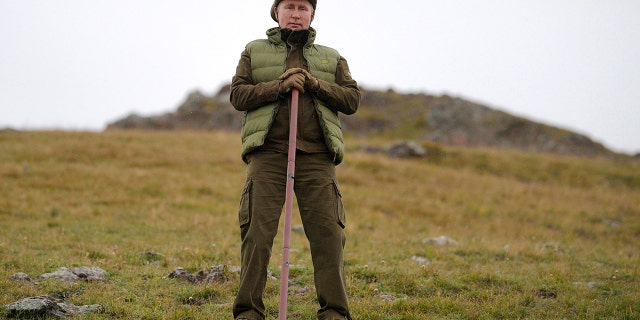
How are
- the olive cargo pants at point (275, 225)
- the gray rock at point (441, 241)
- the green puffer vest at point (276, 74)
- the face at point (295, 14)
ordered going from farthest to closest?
the gray rock at point (441, 241)
the face at point (295, 14)
the green puffer vest at point (276, 74)
the olive cargo pants at point (275, 225)

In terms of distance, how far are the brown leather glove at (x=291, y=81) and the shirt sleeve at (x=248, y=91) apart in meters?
0.07

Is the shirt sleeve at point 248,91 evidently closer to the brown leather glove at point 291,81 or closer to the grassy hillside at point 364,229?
the brown leather glove at point 291,81

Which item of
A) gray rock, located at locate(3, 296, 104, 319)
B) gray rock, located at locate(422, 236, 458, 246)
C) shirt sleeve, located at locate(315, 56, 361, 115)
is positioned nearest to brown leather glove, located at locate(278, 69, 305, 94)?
shirt sleeve, located at locate(315, 56, 361, 115)

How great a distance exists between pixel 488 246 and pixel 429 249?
1.73m

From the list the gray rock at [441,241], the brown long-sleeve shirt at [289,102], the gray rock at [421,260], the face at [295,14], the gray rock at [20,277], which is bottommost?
the gray rock at [441,241]

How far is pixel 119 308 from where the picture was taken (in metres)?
6.86

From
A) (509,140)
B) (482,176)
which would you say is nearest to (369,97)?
(509,140)

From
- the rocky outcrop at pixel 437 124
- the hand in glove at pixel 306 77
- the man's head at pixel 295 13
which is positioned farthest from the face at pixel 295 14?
the rocky outcrop at pixel 437 124

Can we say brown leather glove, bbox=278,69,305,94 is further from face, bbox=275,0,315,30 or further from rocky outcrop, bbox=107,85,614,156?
rocky outcrop, bbox=107,85,614,156

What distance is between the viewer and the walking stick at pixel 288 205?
5469 millimetres

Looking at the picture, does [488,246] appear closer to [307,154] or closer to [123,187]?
[307,154]

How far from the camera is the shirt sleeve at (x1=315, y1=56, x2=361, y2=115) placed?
232 inches

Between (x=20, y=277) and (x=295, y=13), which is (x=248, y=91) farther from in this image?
(x=20, y=277)

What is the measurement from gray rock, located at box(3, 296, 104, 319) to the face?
376cm
